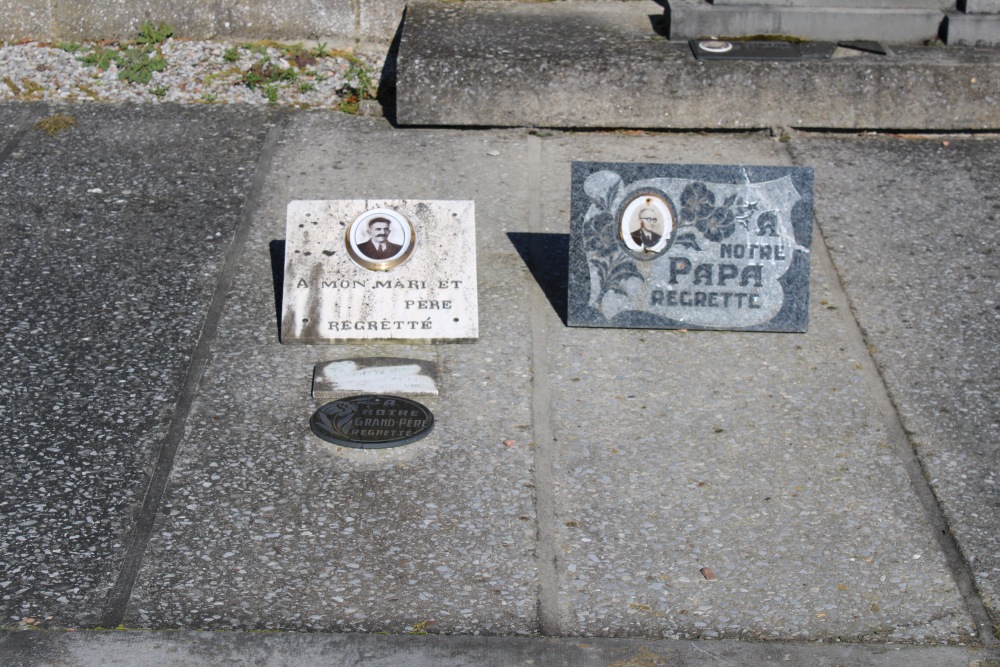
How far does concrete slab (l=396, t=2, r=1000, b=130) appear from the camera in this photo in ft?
21.1

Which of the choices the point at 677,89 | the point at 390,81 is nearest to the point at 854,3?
the point at 677,89

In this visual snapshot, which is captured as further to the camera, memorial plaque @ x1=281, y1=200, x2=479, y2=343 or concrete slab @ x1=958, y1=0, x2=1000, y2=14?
concrete slab @ x1=958, y1=0, x2=1000, y2=14

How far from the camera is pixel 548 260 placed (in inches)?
213

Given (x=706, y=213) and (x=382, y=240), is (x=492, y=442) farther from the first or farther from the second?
(x=706, y=213)

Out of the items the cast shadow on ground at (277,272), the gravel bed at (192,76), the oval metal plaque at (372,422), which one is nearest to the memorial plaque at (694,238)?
the oval metal plaque at (372,422)

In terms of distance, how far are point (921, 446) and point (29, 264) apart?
3.65 m

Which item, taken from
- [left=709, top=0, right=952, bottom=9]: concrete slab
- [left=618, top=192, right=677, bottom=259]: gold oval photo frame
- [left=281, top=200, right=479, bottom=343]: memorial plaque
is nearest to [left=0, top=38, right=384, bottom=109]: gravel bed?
[left=709, top=0, right=952, bottom=9]: concrete slab

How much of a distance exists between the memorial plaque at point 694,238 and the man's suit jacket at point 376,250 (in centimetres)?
69

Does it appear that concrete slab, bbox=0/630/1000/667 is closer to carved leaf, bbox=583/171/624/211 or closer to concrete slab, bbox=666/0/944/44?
carved leaf, bbox=583/171/624/211

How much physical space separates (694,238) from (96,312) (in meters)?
2.39

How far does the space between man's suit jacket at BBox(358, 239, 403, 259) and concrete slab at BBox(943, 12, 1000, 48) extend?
12.1 feet

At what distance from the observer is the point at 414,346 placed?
4789 mm

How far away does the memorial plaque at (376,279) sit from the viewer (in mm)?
4750

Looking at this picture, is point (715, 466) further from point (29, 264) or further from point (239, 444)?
point (29, 264)
